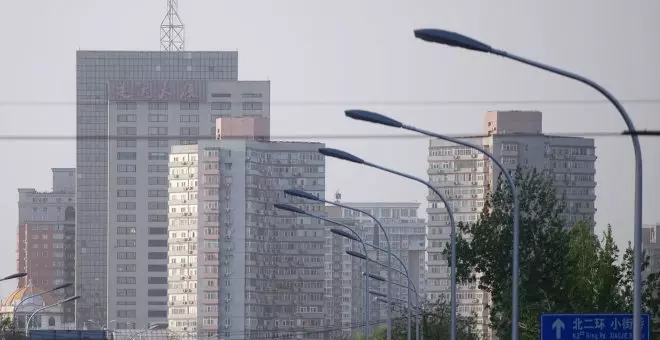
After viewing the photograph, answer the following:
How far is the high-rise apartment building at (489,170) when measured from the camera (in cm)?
17688

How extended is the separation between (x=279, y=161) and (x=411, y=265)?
Result: 1605 centimetres

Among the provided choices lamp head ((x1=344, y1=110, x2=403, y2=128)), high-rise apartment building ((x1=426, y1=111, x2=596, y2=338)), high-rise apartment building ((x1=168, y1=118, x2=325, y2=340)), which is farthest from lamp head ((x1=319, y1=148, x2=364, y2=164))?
high-rise apartment building ((x1=168, y1=118, x2=325, y2=340))

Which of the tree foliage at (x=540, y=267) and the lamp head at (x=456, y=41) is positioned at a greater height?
the lamp head at (x=456, y=41)

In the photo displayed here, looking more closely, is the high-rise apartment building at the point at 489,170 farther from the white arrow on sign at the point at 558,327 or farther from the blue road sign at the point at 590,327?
the white arrow on sign at the point at 558,327

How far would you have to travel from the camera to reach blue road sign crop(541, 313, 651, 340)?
36281mm

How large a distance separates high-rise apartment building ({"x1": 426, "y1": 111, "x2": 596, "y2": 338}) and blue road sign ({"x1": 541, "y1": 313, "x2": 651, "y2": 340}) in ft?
439

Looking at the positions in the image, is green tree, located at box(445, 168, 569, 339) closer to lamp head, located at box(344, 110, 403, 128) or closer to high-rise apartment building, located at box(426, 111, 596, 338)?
lamp head, located at box(344, 110, 403, 128)

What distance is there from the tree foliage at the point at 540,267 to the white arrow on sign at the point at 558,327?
2071 centimetres

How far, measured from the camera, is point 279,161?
198875mm

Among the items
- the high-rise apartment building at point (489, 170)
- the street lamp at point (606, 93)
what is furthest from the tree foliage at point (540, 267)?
the high-rise apartment building at point (489, 170)

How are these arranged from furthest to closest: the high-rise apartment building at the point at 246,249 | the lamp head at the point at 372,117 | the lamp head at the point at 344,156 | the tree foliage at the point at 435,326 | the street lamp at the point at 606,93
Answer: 1. the high-rise apartment building at the point at 246,249
2. the tree foliage at the point at 435,326
3. the lamp head at the point at 344,156
4. the lamp head at the point at 372,117
5. the street lamp at the point at 606,93

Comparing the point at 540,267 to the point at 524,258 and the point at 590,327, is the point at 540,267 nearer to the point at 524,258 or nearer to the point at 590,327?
the point at 524,258

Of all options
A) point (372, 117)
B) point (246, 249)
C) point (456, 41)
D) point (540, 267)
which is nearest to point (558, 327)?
point (372, 117)

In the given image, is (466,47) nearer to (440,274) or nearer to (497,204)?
(497,204)
